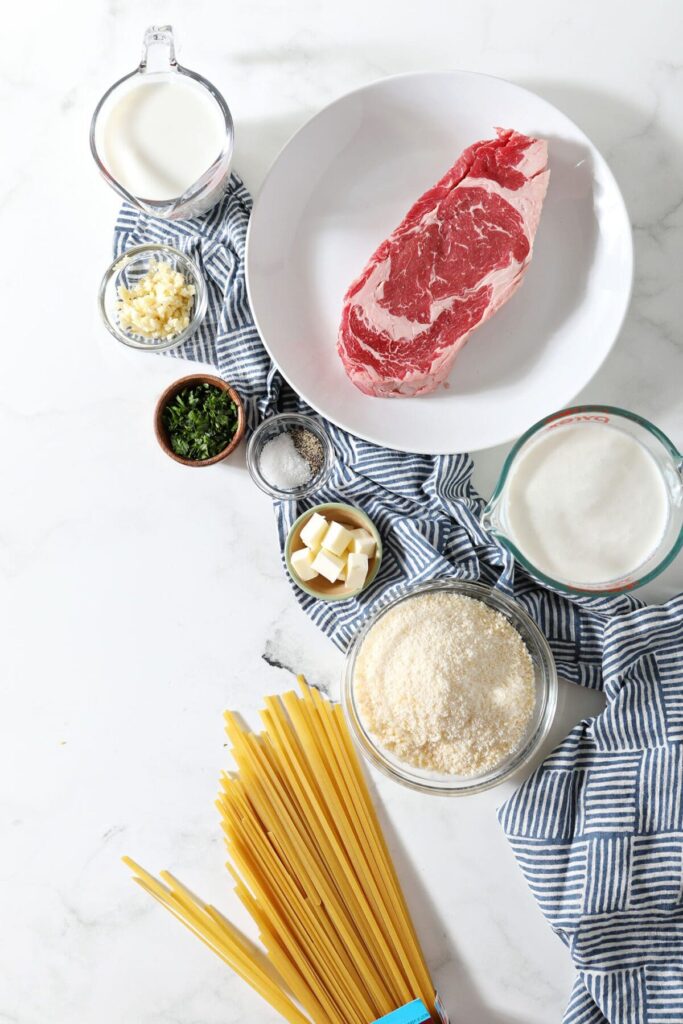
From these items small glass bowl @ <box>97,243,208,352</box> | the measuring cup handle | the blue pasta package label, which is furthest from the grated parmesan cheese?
the measuring cup handle

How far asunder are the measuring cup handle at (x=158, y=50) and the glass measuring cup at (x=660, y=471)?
121 cm

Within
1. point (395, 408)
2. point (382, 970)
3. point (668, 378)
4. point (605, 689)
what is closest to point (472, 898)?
point (382, 970)

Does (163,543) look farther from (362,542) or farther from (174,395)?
(362,542)

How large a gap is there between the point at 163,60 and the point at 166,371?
2.38ft

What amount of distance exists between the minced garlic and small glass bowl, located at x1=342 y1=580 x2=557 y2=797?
0.84m

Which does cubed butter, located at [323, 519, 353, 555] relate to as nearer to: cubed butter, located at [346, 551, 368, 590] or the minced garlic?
cubed butter, located at [346, 551, 368, 590]

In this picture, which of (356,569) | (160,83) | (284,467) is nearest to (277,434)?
(284,467)

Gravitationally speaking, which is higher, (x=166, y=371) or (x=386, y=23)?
(x=386, y=23)

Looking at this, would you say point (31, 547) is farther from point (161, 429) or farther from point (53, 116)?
point (53, 116)

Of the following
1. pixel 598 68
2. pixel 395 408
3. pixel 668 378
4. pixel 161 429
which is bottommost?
pixel 161 429

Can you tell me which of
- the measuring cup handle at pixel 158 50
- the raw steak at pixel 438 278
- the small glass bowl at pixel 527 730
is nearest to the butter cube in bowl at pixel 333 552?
the small glass bowl at pixel 527 730

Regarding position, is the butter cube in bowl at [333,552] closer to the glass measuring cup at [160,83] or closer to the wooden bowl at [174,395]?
the wooden bowl at [174,395]

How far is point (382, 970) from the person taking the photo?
85.6 inches

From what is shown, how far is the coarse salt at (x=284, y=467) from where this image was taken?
2191mm
